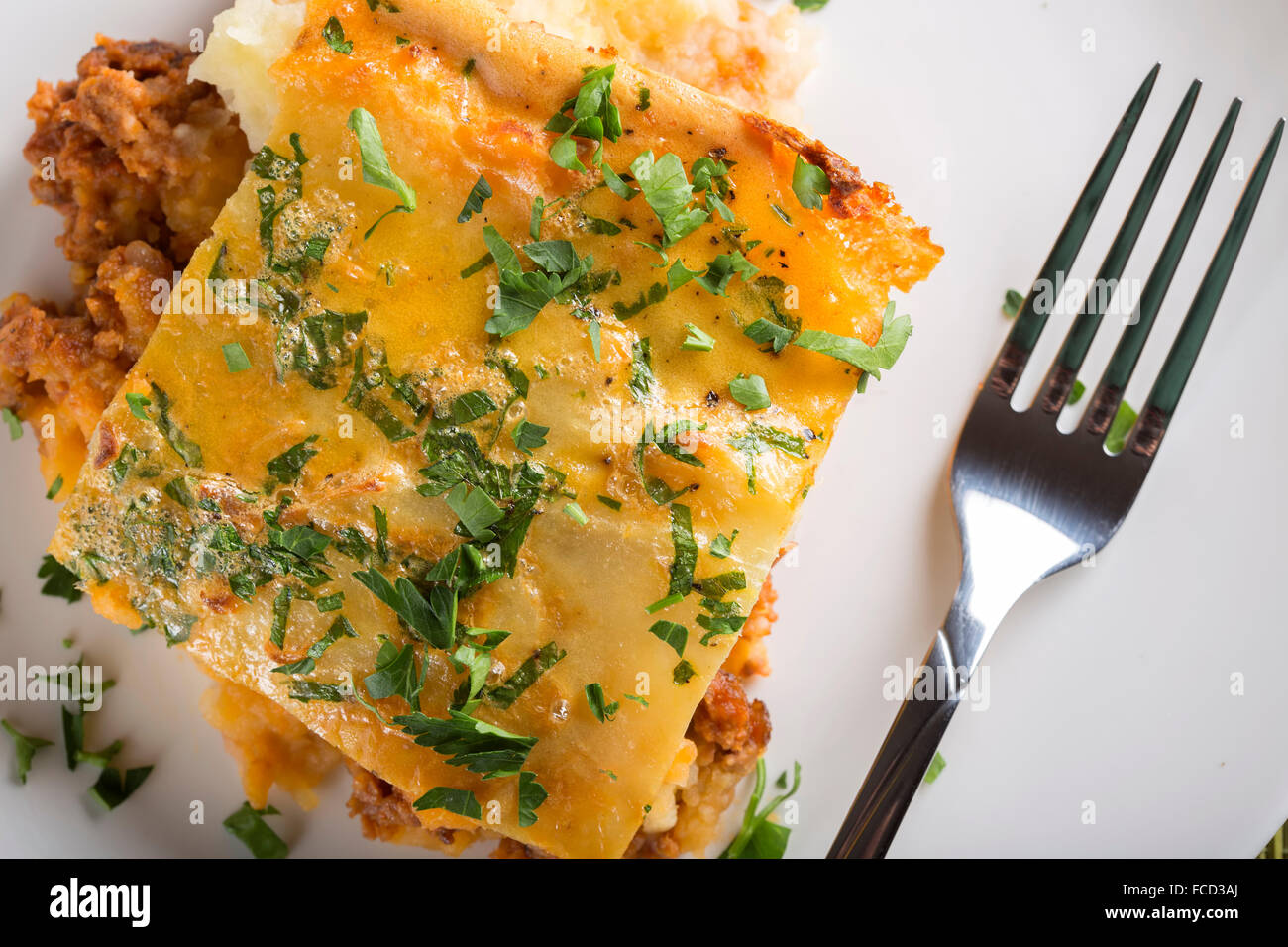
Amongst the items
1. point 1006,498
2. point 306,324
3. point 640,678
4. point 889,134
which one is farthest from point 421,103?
point 1006,498

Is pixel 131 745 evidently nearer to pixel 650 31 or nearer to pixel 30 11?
pixel 30 11

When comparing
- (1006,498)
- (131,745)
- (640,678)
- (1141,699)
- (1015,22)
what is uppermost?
(1015,22)

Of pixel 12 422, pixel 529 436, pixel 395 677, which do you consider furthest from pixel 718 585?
pixel 12 422

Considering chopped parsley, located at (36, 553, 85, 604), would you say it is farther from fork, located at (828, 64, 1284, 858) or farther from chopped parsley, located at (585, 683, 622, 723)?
fork, located at (828, 64, 1284, 858)

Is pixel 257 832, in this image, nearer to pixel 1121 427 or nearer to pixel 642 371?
pixel 642 371

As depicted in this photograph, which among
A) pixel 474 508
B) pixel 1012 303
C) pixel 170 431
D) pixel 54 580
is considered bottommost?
pixel 54 580

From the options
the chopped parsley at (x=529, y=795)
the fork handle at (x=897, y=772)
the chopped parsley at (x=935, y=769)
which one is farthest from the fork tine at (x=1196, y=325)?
the chopped parsley at (x=529, y=795)
